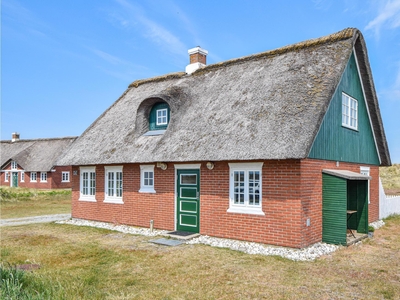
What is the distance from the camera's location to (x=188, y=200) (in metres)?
12.5

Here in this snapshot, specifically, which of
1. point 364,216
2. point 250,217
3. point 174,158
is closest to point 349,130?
point 364,216

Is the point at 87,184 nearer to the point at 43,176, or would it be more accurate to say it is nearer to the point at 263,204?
the point at 263,204

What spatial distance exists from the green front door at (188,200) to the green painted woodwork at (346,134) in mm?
4157

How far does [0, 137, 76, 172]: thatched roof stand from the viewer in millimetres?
42156

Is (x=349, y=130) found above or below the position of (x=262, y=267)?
above

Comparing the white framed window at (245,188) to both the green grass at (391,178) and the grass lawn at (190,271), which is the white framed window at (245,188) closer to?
the grass lawn at (190,271)

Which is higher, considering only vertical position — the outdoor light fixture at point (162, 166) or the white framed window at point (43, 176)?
the outdoor light fixture at point (162, 166)

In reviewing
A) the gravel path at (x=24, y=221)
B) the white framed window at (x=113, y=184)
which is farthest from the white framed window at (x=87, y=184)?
the gravel path at (x=24, y=221)

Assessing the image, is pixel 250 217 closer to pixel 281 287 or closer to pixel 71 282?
pixel 281 287

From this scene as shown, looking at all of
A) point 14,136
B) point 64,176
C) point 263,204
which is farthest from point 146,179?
point 14,136

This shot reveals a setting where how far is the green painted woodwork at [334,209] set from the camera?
1055 centimetres

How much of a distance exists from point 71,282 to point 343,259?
6596mm

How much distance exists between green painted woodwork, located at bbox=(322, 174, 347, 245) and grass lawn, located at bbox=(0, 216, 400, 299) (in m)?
0.56

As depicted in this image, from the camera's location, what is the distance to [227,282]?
23.6ft
